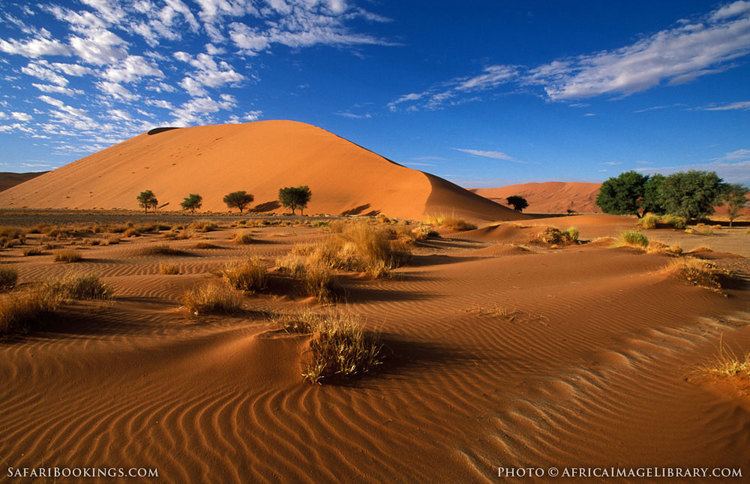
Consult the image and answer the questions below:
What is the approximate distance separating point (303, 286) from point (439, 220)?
20438 millimetres

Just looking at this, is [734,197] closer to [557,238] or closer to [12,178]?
[557,238]

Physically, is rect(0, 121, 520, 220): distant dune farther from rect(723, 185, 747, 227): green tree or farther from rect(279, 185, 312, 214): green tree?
rect(723, 185, 747, 227): green tree

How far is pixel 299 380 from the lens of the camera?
390cm

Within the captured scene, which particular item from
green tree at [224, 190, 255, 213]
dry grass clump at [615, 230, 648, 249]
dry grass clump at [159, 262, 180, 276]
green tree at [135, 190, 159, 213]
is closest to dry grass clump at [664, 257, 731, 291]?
dry grass clump at [615, 230, 648, 249]

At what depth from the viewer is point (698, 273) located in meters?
8.95

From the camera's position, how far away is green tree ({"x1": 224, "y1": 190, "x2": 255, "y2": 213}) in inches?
2313

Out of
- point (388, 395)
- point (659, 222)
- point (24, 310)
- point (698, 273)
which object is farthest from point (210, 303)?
point (659, 222)

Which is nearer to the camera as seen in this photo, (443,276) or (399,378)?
(399,378)

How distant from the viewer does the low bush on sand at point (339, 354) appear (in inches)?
156

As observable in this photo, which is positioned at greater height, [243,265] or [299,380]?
[243,265]

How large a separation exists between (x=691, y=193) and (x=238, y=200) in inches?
2104

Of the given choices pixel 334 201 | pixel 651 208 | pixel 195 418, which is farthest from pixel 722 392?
pixel 334 201

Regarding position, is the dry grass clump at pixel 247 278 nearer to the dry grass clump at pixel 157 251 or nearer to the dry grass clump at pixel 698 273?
the dry grass clump at pixel 157 251

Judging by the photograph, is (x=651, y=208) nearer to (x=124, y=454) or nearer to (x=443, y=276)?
(x=443, y=276)
